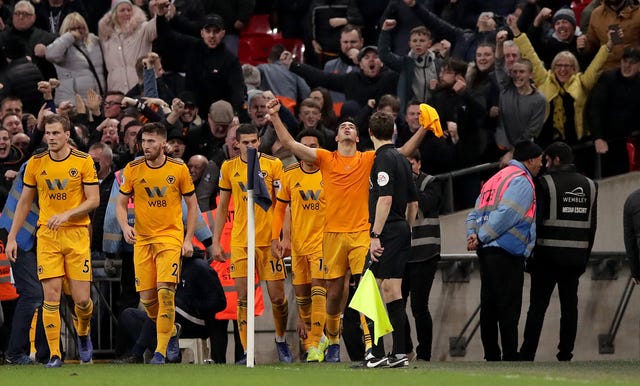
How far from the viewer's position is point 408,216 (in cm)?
1524

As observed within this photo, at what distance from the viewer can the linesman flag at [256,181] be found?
1530 cm

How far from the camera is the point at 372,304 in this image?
14180mm

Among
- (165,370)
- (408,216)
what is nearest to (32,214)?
(165,370)

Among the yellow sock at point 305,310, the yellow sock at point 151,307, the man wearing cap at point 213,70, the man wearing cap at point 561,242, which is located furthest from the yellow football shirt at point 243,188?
the man wearing cap at point 213,70

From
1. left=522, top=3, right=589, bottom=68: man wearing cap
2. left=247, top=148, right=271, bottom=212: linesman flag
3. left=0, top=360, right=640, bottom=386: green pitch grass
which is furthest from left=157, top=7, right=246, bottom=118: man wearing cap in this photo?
left=0, top=360, right=640, bottom=386: green pitch grass

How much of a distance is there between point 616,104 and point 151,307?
7.35 m

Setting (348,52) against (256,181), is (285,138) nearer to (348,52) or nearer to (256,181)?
(256,181)

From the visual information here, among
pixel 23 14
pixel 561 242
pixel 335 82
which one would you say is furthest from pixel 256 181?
pixel 23 14

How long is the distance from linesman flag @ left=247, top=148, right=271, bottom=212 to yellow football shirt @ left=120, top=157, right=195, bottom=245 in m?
1.34

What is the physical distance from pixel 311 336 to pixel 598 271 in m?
5.06

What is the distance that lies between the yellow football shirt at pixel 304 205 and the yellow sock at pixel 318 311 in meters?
0.52

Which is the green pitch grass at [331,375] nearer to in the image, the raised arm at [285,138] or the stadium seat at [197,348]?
the stadium seat at [197,348]

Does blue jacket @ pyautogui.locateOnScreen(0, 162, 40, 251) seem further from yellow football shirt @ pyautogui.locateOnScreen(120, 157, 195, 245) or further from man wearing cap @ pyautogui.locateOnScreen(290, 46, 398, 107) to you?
man wearing cap @ pyautogui.locateOnScreen(290, 46, 398, 107)

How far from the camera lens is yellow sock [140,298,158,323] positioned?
1662 centimetres
